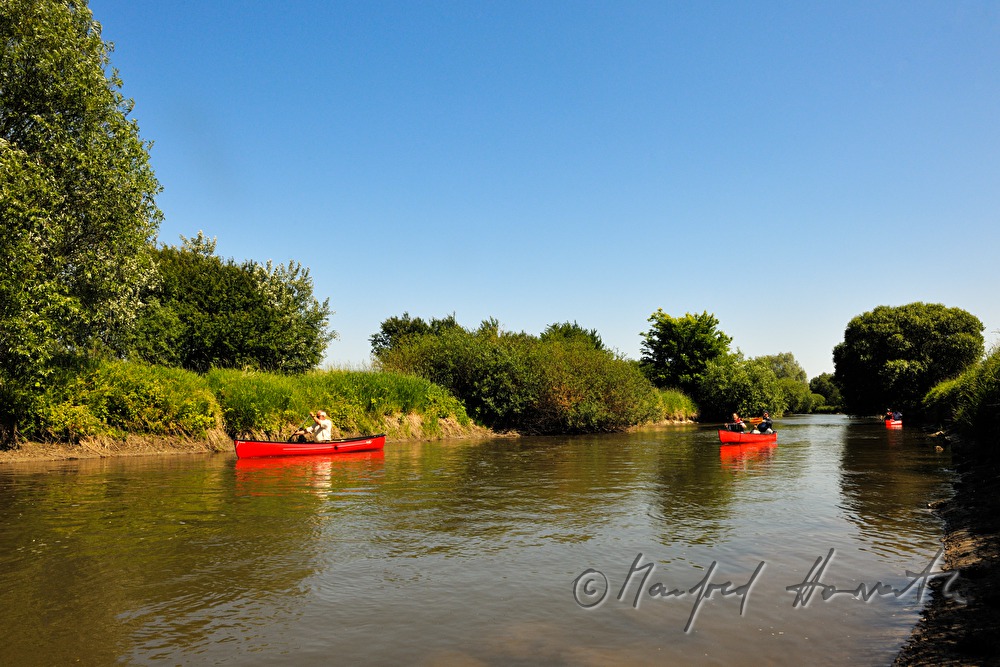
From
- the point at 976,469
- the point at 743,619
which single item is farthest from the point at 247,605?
the point at 976,469

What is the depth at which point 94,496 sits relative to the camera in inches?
540

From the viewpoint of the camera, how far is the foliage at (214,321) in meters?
28.6

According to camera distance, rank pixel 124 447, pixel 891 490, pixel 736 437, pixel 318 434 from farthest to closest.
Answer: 1. pixel 736 437
2. pixel 318 434
3. pixel 124 447
4. pixel 891 490

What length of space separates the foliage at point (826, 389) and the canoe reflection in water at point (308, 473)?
99.9m

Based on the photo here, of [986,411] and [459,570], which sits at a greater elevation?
[986,411]

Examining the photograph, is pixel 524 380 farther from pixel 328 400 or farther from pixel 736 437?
pixel 736 437

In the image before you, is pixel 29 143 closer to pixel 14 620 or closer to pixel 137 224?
pixel 137 224

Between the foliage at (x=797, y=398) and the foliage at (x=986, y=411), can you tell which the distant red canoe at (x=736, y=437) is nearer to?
the foliage at (x=986, y=411)

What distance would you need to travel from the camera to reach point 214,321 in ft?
→ 98.5

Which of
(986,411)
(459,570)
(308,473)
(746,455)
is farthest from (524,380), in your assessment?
(459,570)

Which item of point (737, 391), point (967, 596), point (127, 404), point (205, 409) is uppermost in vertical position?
point (737, 391)

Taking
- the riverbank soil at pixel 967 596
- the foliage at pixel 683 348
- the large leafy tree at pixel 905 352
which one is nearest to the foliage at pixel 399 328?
the foliage at pixel 683 348

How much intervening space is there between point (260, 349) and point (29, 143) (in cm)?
1316

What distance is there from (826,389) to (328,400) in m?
110
